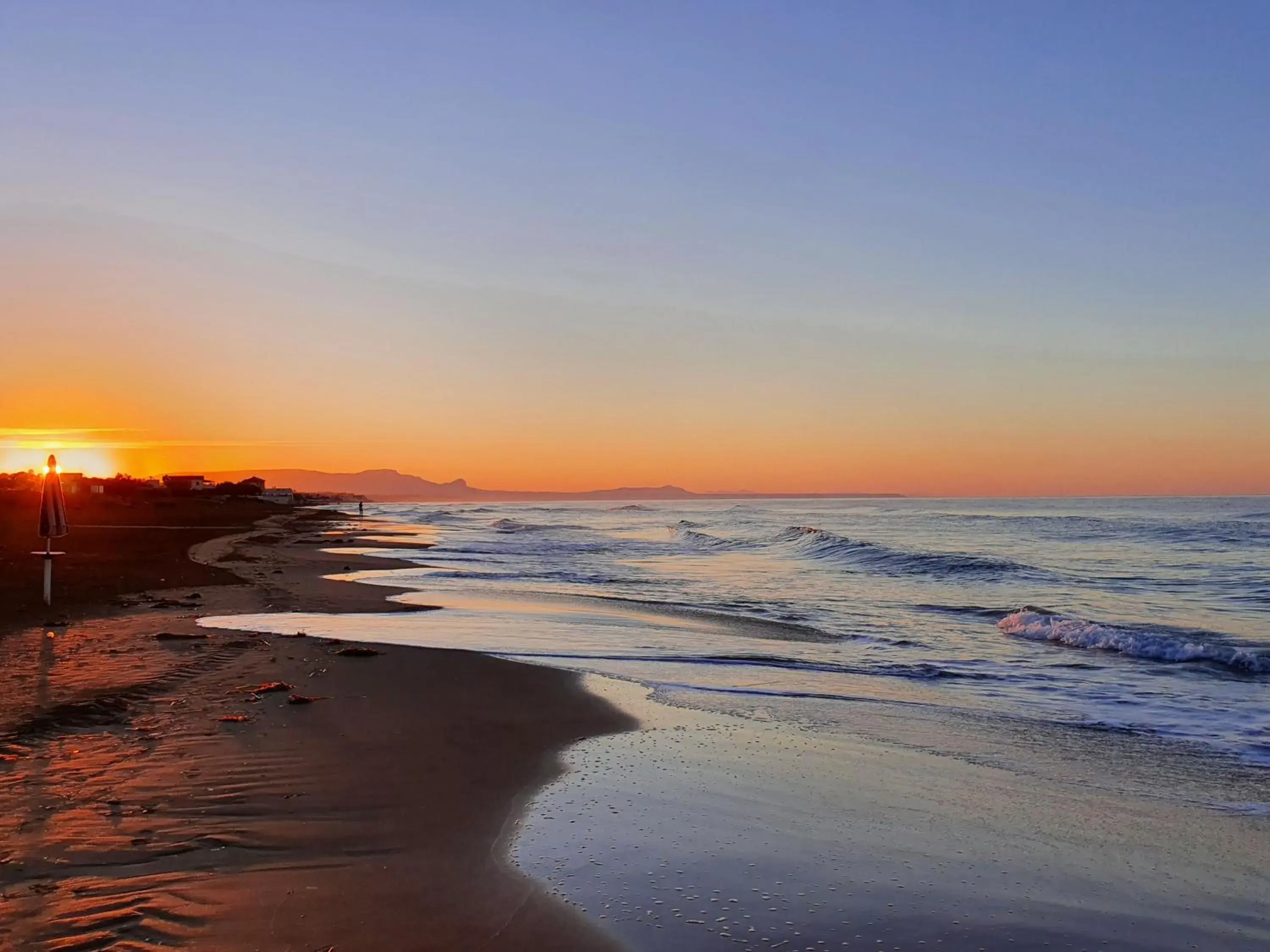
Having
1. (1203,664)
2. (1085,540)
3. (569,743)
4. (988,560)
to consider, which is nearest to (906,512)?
(1085,540)

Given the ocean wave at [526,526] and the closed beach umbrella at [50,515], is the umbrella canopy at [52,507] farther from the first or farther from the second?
the ocean wave at [526,526]

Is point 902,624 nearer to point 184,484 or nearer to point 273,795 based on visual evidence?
point 273,795

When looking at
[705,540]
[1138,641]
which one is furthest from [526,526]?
[1138,641]

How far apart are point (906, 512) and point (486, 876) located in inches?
4145

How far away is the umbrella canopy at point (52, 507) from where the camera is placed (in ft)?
46.0

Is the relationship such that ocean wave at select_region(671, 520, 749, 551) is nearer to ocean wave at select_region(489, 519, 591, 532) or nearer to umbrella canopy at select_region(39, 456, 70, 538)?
ocean wave at select_region(489, 519, 591, 532)

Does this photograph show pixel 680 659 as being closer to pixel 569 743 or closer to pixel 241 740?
pixel 569 743

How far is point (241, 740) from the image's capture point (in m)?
7.07

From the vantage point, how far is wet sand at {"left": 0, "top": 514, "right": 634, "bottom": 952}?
4.08 m

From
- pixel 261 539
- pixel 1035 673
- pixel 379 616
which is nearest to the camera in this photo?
pixel 1035 673

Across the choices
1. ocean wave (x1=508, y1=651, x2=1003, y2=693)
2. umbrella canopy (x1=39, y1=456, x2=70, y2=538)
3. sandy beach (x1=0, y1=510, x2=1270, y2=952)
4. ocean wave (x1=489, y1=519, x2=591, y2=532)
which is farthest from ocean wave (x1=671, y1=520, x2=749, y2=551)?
sandy beach (x1=0, y1=510, x2=1270, y2=952)

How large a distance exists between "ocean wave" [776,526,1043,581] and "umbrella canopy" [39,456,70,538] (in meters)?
22.3

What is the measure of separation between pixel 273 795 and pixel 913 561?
28670mm

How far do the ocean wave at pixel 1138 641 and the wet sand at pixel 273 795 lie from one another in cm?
910
